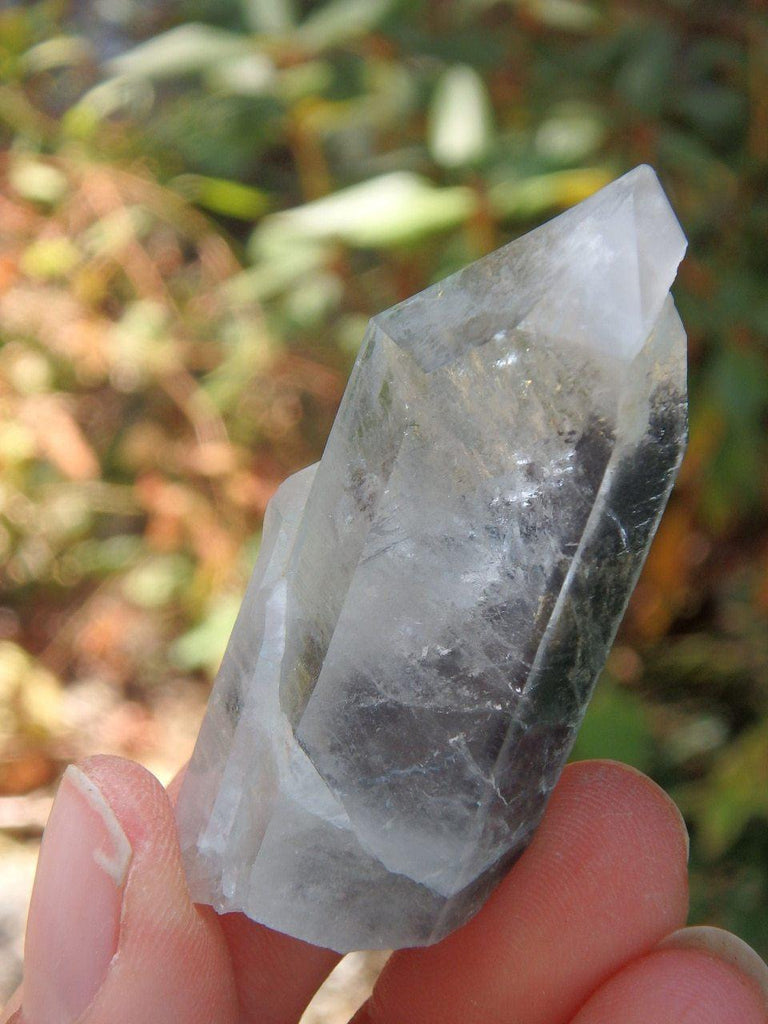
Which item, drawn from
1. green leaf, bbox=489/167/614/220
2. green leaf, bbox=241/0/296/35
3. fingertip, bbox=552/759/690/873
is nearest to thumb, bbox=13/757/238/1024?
fingertip, bbox=552/759/690/873

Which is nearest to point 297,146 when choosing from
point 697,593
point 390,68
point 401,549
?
point 390,68

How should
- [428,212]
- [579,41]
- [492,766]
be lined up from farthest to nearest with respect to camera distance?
[579,41] < [428,212] < [492,766]

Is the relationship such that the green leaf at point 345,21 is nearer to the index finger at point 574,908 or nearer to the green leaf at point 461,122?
the green leaf at point 461,122

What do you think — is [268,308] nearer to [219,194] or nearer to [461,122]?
[219,194]

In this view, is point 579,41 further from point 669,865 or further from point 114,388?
point 669,865

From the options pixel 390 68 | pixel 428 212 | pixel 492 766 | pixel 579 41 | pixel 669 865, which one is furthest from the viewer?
pixel 579 41

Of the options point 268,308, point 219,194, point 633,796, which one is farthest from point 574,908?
point 219,194
